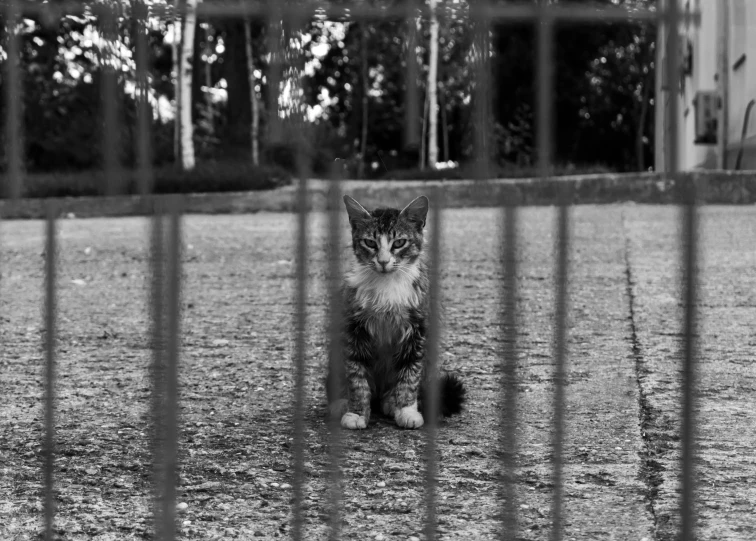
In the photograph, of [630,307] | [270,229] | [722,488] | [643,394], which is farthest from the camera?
[270,229]

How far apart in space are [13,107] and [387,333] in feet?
6.61

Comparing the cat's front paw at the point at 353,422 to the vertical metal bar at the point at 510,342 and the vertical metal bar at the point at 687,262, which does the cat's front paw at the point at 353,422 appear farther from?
the vertical metal bar at the point at 687,262

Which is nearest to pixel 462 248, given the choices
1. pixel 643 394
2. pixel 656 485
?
pixel 643 394

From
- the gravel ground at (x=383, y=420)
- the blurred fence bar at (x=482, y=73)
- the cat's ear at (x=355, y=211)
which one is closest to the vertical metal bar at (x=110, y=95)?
the blurred fence bar at (x=482, y=73)

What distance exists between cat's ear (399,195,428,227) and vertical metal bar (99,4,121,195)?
2.00 meters

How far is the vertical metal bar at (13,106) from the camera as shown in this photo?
166cm

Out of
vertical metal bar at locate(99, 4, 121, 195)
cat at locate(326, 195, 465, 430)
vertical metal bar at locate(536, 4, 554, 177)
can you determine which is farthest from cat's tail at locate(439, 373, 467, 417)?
vertical metal bar at locate(99, 4, 121, 195)

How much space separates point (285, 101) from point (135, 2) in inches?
11.1

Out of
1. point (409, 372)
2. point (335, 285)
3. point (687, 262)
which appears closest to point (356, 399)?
point (409, 372)

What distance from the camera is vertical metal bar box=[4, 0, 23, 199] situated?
5.45 feet

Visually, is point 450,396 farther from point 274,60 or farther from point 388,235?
point 274,60

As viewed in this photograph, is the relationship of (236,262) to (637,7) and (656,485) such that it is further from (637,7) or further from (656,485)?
(637,7)

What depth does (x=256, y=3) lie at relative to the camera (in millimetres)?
1720

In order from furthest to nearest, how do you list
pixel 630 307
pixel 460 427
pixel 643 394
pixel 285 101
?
1. pixel 630 307
2. pixel 643 394
3. pixel 460 427
4. pixel 285 101
